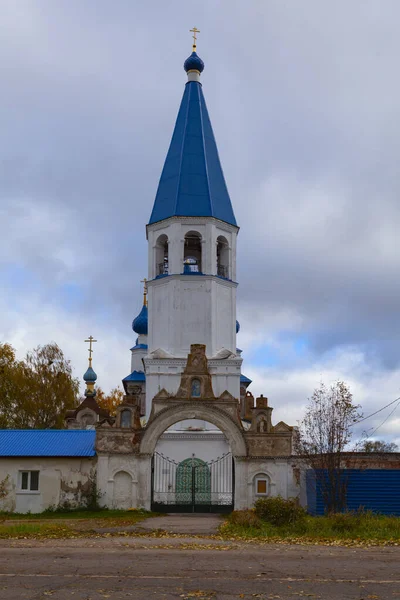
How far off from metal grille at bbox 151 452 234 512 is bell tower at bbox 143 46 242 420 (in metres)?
2.52

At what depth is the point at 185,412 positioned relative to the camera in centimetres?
1995

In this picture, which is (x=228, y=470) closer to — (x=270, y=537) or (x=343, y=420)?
(x=343, y=420)

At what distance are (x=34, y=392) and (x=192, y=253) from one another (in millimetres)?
16299

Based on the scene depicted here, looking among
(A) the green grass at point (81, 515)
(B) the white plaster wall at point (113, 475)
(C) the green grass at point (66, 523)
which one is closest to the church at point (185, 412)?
(B) the white plaster wall at point (113, 475)

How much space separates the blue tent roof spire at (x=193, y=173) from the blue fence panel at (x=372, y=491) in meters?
11.2

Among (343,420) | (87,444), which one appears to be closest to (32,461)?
(87,444)

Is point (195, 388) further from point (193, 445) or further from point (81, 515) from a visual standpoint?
point (81, 515)

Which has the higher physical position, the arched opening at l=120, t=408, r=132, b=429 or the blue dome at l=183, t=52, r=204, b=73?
the blue dome at l=183, t=52, r=204, b=73

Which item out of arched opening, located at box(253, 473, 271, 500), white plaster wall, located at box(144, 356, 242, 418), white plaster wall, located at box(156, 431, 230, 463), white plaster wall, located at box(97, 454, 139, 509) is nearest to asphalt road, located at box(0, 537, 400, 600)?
white plaster wall, located at box(97, 454, 139, 509)

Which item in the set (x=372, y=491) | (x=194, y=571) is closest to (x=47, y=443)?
(x=372, y=491)

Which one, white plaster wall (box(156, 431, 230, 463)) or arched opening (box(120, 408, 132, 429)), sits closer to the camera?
arched opening (box(120, 408, 132, 429))

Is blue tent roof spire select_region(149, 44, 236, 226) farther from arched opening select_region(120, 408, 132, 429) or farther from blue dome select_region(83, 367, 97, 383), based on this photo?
blue dome select_region(83, 367, 97, 383)

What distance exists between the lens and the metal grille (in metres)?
21.8

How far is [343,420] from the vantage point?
59.8 ft
